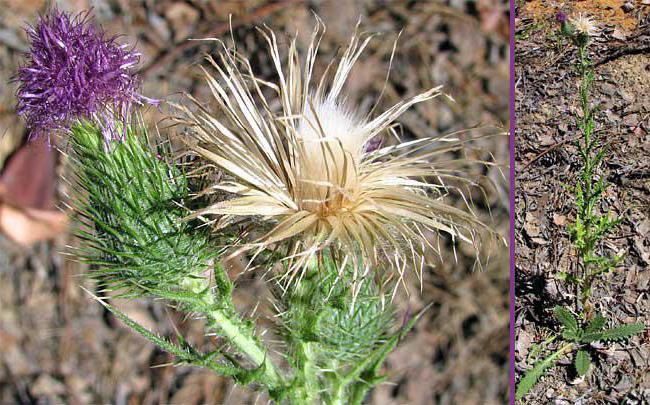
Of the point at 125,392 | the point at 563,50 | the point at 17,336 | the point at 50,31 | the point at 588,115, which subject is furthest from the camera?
the point at 17,336

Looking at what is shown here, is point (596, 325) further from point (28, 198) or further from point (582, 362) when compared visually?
point (28, 198)

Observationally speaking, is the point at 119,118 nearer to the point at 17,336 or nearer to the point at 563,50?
the point at 563,50

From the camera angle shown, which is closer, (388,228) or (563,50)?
(388,228)

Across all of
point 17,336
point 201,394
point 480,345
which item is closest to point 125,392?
point 201,394

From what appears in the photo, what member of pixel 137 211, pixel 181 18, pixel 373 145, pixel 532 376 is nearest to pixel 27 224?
pixel 181 18

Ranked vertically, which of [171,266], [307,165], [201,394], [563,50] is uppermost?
[563,50]

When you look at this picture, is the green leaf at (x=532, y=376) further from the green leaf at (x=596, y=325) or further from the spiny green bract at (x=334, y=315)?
the spiny green bract at (x=334, y=315)
